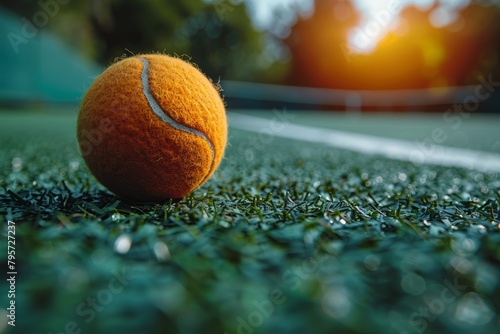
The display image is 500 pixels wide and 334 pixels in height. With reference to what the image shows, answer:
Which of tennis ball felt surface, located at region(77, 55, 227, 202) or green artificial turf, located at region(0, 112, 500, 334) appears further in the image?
tennis ball felt surface, located at region(77, 55, 227, 202)

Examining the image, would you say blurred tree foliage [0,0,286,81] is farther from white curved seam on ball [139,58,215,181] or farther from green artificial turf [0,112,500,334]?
green artificial turf [0,112,500,334]

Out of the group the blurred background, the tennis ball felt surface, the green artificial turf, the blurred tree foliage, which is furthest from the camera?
the blurred tree foliage

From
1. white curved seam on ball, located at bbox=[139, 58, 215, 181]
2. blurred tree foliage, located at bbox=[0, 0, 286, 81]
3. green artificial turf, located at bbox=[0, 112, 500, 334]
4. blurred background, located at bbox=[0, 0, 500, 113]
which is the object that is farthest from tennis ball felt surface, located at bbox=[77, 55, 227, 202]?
blurred tree foliage, located at bbox=[0, 0, 286, 81]

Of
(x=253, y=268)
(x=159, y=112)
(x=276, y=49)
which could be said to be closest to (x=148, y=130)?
(x=159, y=112)

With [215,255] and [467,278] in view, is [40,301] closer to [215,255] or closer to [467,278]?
[215,255]

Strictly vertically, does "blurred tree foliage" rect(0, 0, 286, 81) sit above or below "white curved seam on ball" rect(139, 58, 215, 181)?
above

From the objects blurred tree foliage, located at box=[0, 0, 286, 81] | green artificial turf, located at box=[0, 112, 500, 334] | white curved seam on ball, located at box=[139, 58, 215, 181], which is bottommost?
green artificial turf, located at box=[0, 112, 500, 334]

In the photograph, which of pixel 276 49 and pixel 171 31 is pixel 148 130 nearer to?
pixel 171 31

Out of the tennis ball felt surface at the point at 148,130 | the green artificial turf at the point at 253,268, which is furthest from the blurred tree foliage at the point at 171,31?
the green artificial turf at the point at 253,268
